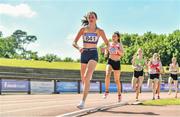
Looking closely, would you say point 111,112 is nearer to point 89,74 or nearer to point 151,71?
point 89,74

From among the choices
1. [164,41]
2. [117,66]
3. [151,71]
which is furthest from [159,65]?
[164,41]

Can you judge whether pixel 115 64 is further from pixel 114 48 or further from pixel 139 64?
pixel 139 64

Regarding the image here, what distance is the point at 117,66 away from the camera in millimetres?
13758

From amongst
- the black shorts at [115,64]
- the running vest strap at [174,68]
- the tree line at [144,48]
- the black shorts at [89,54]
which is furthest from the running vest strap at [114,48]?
the tree line at [144,48]

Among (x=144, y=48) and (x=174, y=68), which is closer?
(x=174, y=68)

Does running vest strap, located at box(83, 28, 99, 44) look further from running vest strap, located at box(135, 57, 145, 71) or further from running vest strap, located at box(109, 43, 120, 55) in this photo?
running vest strap, located at box(135, 57, 145, 71)

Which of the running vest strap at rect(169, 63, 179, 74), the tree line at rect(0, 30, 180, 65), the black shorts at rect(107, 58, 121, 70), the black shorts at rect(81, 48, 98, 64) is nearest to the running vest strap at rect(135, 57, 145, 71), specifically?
the black shorts at rect(107, 58, 121, 70)

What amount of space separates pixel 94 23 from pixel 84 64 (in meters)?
0.97

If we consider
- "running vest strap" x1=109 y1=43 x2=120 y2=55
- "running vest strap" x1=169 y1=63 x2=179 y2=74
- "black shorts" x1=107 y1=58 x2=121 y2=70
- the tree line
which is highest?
the tree line

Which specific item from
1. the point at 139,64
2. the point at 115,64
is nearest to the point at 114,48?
the point at 115,64

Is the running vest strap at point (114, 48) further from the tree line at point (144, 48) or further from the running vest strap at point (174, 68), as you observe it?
the tree line at point (144, 48)

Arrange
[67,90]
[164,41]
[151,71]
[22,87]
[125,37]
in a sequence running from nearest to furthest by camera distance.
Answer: [151,71], [22,87], [67,90], [164,41], [125,37]

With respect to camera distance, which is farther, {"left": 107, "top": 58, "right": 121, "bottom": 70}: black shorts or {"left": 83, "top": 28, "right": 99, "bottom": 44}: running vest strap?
{"left": 107, "top": 58, "right": 121, "bottom": 70}: black shorts

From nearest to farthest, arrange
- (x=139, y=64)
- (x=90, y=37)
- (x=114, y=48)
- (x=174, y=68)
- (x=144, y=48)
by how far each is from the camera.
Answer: (x=90, y=37) → (x=114, y=48) → (x=139, y=64) → (x=174, y=68) → (x=144, y=48)
